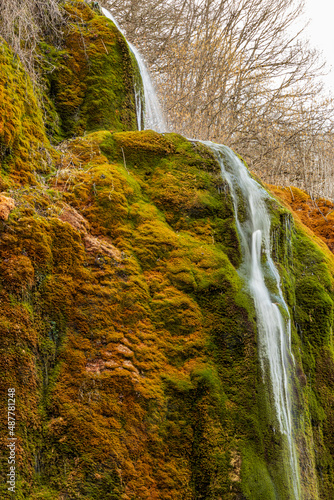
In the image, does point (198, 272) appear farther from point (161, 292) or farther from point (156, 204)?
point (156, 204)

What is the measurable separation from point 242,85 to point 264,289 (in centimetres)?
921

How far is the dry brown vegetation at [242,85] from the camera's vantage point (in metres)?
10.6

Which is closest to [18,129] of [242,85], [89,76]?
[89,76]

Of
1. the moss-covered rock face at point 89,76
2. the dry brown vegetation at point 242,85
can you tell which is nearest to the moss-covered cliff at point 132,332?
the moss-covered rock face at point 89,76

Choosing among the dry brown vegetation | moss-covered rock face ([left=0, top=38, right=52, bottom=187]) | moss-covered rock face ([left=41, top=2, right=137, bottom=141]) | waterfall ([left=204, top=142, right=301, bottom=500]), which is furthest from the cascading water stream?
the dry brown vegetation

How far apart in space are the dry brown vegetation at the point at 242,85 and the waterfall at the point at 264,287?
5.50 metres

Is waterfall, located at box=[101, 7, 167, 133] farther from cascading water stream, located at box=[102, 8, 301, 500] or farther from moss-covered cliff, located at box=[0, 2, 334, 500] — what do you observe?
cascading water stream, located at box=[102, 8, 301, 500]

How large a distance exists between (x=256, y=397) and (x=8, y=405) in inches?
83.1

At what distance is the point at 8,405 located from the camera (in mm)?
2254

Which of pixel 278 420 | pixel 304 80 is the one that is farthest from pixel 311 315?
pixel 304 80

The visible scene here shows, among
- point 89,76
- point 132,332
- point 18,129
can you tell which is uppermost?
point 89,76

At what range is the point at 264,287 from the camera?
416cm

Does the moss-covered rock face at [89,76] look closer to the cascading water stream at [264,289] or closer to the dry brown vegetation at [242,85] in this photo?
the cascading water stream at [264,289]

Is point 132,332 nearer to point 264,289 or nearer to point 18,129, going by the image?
point 264,289
